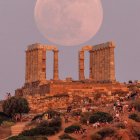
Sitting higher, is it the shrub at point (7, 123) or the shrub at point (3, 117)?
the shrub at point (3, 117)

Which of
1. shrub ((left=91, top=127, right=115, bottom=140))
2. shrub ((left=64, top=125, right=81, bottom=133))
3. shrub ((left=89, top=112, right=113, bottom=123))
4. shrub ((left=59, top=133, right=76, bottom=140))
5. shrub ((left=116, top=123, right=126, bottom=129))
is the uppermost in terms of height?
shrub ((left=89, top=112, right=113, bottom=123))

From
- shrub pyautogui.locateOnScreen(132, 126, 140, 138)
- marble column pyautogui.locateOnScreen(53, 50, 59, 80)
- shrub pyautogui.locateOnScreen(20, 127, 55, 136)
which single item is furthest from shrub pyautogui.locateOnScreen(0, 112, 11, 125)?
marble column pyautogui.locateOnScreen(53, 50, 59, 80)

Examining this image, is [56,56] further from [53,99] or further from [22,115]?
[22,115]

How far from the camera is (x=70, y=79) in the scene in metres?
83.2

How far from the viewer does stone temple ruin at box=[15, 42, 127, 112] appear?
3054 inches

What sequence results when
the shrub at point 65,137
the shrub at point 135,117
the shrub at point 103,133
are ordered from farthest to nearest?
the shrub at point 135,117, the shrub at point 65,137, the shrub at point 103,133

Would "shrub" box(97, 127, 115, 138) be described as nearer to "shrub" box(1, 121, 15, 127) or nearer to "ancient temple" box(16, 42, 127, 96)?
"shrub" box(1, 121, 15, 127)

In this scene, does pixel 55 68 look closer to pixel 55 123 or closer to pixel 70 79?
pixel 70 79

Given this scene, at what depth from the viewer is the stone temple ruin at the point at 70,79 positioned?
3054 inches

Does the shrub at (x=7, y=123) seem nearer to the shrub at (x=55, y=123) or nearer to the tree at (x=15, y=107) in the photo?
the tree at (x=15, y=107)

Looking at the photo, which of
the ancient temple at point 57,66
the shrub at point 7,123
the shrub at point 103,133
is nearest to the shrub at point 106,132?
the shrub at point 103,133

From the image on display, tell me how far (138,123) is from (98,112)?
4.57 metres

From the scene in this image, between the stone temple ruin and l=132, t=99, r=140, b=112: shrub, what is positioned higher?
the stone temple ruin

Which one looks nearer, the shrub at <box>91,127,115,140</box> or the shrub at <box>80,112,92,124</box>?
the shrub at <box>91,127,115,140</box>
